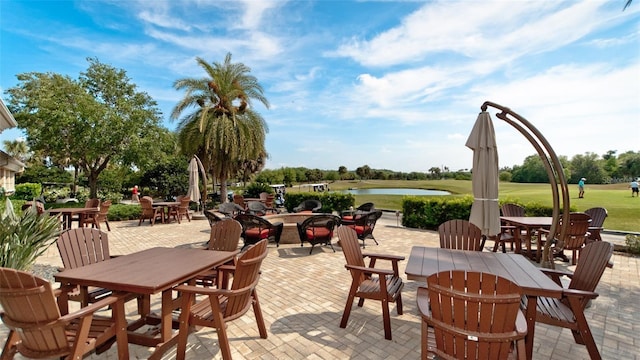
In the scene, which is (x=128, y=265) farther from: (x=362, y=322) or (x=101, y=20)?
(x=101, y=20)

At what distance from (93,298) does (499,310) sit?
11.7 feet

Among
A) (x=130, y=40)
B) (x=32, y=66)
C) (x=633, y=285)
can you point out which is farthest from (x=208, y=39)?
(x=32, y=66)

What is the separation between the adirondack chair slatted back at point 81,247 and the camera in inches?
120

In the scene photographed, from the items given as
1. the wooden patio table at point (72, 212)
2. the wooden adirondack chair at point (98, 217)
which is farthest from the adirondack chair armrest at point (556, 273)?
the wooden adirondack chair at point (98, 217)

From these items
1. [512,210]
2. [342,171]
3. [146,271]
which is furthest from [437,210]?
[342,171]

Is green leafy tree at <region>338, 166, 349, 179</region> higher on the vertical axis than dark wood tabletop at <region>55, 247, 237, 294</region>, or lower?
higher

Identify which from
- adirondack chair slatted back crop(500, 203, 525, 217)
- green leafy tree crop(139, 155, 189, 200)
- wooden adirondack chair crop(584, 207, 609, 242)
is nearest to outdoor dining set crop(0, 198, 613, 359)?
wooden adirondack chair crop(584, 207, 609, 242)

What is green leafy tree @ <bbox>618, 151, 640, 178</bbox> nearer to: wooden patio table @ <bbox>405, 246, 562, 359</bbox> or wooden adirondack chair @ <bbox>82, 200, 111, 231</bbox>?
wooden patio table @ <bbox>405, 246, 562, 359</bbox>

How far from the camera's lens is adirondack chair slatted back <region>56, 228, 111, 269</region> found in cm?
304

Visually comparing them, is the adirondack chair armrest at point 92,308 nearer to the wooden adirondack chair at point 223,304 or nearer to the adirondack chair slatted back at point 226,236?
the wooden adirondack chair at point 223,304

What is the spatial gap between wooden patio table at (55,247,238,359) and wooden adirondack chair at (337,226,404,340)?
1.32 m

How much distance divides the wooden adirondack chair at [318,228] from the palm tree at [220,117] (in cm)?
839

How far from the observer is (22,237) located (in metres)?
4.23

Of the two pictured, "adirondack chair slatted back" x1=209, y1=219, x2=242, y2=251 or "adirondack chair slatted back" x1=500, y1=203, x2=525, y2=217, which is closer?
"adirondack chair slatted back" x1=209, y1=219, x2=242, y2=251
